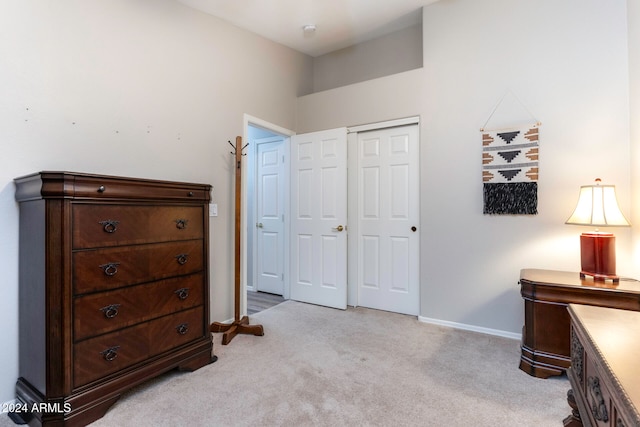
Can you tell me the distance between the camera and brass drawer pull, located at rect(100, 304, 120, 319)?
5.79 feet

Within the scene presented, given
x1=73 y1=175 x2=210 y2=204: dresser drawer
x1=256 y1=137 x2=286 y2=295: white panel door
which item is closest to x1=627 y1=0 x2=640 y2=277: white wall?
x1=73 y1=175 x2=210 y2=204: dresser drawer

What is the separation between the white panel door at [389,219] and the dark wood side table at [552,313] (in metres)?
1.20

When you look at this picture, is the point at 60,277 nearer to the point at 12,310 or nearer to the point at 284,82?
the point at 12,310

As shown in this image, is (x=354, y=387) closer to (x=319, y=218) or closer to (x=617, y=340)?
(x=617, y=340)

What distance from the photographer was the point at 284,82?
3801 mm

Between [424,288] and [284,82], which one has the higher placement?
[284,82]

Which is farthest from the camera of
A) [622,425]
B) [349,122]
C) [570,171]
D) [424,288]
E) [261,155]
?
[261,155]

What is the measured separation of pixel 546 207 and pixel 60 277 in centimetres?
330

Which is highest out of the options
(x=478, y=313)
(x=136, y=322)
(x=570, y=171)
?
(x=570, y=171)

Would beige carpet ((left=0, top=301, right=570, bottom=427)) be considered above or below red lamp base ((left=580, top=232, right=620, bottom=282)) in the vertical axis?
below

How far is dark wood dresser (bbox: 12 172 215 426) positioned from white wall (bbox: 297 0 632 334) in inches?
87.8

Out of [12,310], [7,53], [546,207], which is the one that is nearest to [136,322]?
[12,310]

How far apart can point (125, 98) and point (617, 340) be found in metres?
2.94

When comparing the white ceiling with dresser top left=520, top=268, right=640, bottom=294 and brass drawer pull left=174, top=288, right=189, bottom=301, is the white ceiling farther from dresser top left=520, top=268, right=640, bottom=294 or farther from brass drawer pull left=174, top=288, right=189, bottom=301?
dresser top left=520, top=268, right=640, bottom=294
